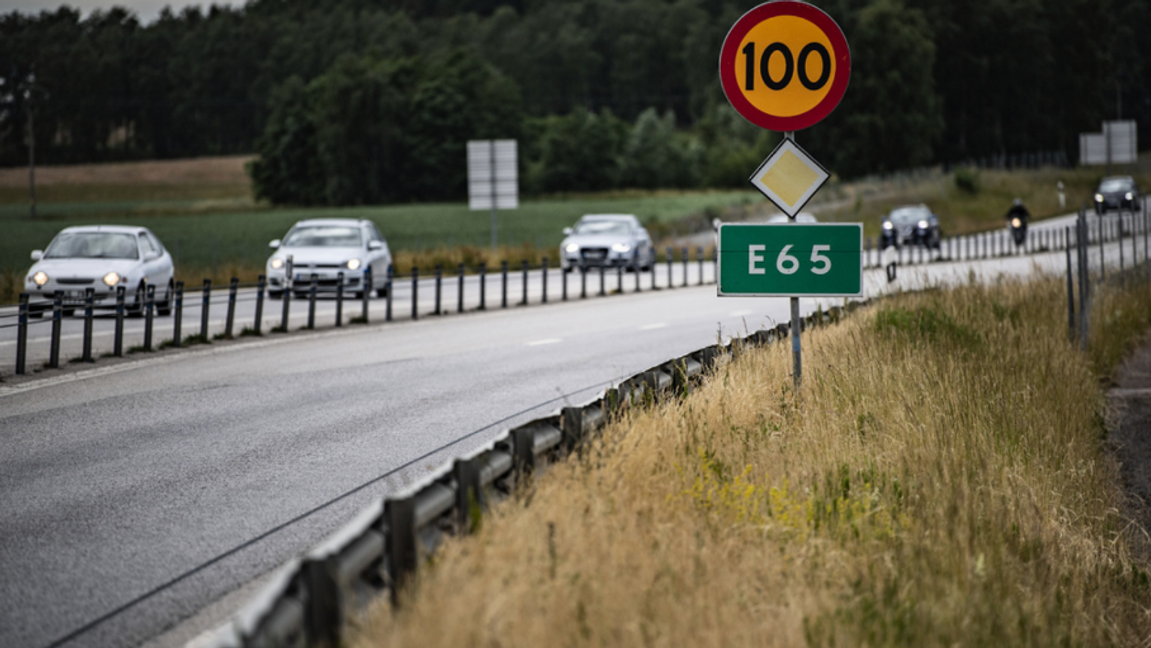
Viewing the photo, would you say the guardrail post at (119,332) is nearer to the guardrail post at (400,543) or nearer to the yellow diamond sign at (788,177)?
the yellow diamond sign at (788,177)

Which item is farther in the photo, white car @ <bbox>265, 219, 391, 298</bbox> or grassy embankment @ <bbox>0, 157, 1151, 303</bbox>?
grassy embankment @ <bbox>0, 157, 1151, 303</bbox>

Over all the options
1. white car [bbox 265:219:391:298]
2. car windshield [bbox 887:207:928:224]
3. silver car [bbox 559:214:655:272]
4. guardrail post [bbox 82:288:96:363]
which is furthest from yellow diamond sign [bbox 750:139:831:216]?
car windshield [bbox 887:207:928:224]

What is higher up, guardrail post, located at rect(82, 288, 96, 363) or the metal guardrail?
guardrail post, located at rect(82, 288, 96, 363)

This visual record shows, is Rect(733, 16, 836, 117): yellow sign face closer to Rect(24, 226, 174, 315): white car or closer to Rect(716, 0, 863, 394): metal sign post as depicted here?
Rect(716, 0, 863, 394): metal sign post

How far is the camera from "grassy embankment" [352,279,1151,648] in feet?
15.0

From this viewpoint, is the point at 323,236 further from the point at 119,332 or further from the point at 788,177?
the point at 788,177

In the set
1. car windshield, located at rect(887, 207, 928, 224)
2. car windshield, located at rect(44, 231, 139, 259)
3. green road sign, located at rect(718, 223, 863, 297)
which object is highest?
car windshield, located at rect(887, 207, 928, 224)

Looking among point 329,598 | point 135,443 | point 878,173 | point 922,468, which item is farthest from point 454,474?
point 878,173

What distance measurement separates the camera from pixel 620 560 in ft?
16.5

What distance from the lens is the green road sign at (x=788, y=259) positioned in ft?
29.6

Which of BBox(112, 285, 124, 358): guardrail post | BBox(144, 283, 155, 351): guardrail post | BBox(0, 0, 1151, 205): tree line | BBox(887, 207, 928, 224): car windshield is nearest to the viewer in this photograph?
BBox(112, 285, 124, 358): guardrail post

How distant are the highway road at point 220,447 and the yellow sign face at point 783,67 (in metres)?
3.11

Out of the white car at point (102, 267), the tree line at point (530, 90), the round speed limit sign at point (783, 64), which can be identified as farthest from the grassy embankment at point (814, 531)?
the tree line at point (530, 90)

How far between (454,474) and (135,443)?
20.1 ft
